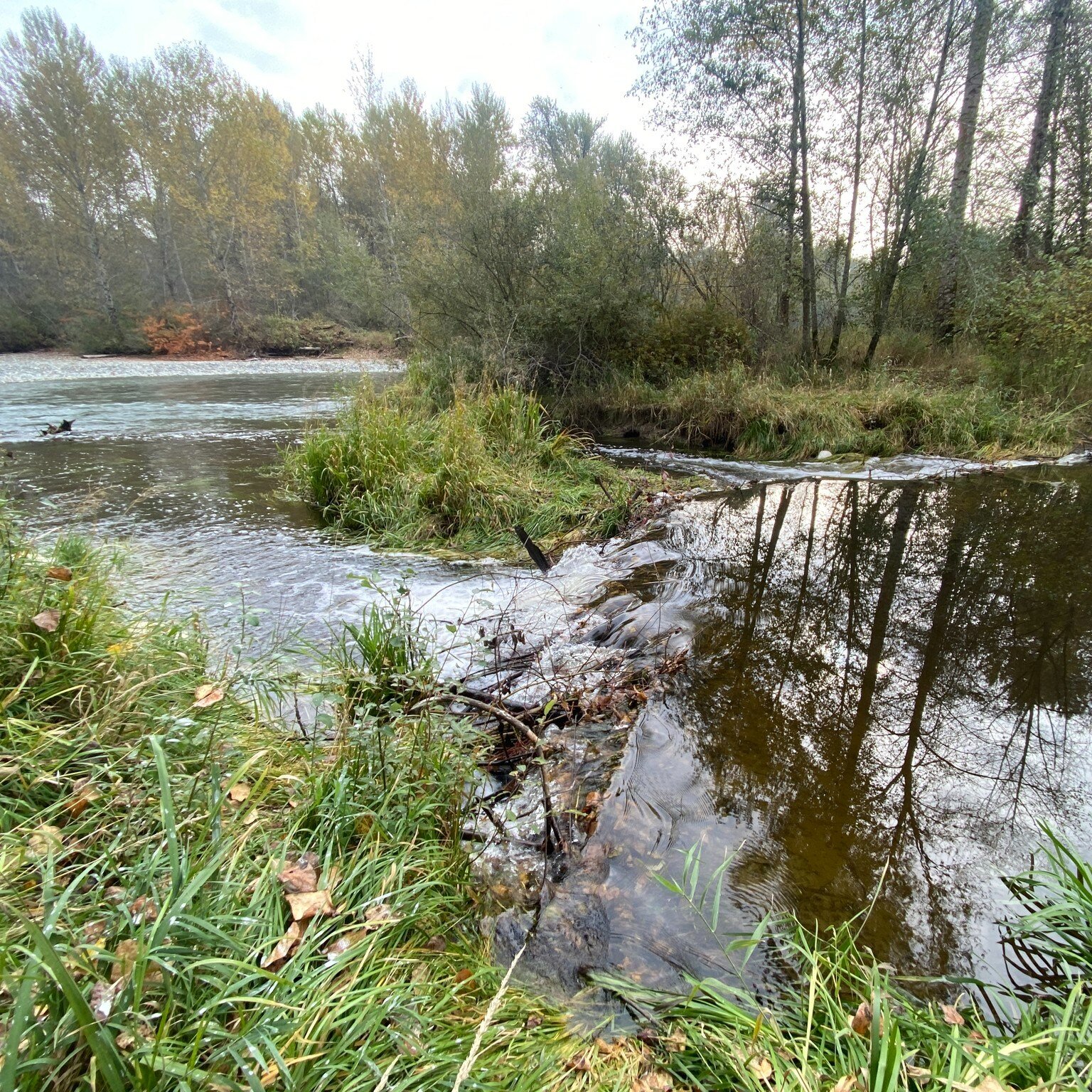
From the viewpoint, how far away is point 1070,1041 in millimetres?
1216

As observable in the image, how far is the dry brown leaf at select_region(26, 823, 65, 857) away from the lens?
4.44ft

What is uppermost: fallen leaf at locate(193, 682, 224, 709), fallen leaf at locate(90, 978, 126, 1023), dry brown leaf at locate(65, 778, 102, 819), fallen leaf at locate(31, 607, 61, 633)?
fallen leaf at locate(31, 607, 61, 633)

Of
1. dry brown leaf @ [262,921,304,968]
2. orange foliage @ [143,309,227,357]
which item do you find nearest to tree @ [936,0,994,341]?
dry brown leaf @ [262,921,304,968]

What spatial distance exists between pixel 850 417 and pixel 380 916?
32.7ft

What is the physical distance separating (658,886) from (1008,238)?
1403 centimetres

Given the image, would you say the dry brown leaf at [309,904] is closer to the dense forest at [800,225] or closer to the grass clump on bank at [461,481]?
the grass clump on bank at [461,481]

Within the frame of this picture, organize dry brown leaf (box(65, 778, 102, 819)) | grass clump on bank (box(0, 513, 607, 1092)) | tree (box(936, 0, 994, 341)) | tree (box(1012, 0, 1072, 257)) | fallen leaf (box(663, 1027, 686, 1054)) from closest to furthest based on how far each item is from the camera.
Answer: grass clump on bank (box(0, 513, 607, 1092))
fallen leaf (box(663, 1027, 686, 1054))
dry brown leaf (box(65, 778, 102, 819))
tree (box(936, 0, 994, 341))
tree (box(1012, 0, 1072, 257))

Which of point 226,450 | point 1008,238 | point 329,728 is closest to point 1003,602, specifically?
point 329,728

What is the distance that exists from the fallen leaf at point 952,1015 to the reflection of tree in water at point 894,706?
5.9 inches

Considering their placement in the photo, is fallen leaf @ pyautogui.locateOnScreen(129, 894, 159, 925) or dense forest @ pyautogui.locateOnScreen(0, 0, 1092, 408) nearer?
fallen leaf @ pyautogui.locateOnScreen(129, 894, 159, 925)

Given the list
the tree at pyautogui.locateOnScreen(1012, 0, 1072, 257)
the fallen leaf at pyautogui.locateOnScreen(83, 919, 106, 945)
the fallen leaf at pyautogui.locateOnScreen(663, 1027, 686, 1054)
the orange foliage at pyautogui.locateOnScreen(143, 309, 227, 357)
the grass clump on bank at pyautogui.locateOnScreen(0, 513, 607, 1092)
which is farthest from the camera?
the orange foliage at pyautogui.locateOnScreen(143, 309, 227, 357)

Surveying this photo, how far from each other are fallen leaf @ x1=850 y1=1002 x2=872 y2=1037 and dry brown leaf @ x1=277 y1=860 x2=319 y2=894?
1.44 meters

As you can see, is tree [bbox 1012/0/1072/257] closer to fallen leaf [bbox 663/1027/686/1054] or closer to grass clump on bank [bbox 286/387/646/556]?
grass clump on bank [bbox 286/387/646/556]

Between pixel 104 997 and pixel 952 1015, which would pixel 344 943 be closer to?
Answer: pixel 104 997
